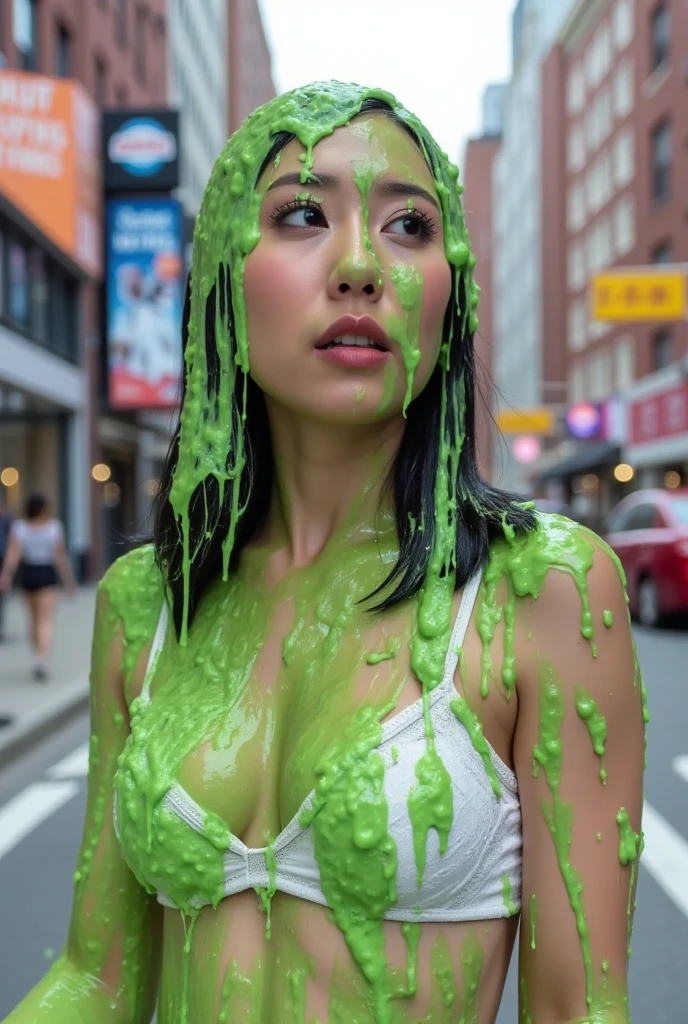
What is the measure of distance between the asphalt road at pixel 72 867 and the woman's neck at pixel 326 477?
1.64 meters

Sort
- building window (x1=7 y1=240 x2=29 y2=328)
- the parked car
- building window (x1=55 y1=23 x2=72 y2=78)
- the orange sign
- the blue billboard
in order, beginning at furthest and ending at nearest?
building window (x1=55 y1=23 x2=72 y2=78)
the blue billboard
building window (x1=7 y1=240 x2=29 y2=328)
the orange sign
the parked car

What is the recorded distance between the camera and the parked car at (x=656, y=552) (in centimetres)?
1130

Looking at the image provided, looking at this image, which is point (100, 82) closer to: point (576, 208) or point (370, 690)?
point (370, 690)

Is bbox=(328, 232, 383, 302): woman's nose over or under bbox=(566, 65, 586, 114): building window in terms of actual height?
under

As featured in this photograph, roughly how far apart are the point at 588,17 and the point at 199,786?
44756mm

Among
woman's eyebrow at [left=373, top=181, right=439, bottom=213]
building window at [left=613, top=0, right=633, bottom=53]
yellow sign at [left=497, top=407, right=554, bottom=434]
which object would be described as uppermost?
building window at [left=613, top=0, right=633, bottom=53]

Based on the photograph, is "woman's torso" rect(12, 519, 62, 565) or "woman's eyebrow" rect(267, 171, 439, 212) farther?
"woman's torso" rect(12, 519, 62, 565)

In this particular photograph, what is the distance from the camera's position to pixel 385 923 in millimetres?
1102

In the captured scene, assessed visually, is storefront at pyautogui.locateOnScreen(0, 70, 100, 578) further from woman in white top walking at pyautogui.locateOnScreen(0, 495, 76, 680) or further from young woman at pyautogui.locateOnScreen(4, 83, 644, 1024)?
young woman at pyautogui.locateOnScreen(4, 83, 644, 1024)

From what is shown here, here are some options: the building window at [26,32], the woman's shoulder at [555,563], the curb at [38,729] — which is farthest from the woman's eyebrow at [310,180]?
the building window at [26,32]

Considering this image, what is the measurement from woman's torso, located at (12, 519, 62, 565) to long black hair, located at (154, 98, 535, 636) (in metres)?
8.73

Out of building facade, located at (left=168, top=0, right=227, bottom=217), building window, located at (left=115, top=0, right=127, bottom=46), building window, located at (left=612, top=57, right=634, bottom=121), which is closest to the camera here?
building window, located at (left=115, top=0, right=127, bottom=46)

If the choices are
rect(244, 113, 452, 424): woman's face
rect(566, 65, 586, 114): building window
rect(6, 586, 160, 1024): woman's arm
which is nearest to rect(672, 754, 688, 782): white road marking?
rect(6, 586, 160, 1024): woman's arm

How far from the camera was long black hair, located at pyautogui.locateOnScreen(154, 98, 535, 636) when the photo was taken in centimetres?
119
